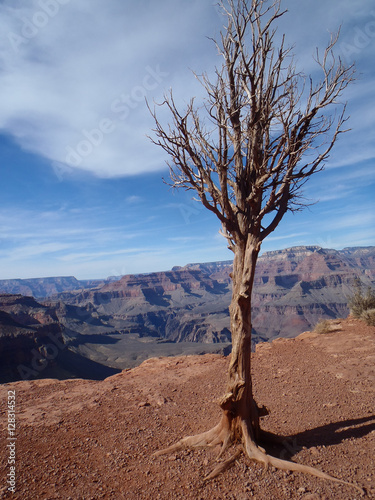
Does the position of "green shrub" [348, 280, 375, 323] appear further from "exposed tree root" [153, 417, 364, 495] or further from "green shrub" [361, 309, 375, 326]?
"exposed tree root" [153, 417, 364, 495]

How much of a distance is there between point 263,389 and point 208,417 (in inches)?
84.7

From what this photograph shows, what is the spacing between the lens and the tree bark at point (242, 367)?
14.5 ft

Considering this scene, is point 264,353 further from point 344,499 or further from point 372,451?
point 344,499

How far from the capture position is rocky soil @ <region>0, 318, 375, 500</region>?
12.2ft

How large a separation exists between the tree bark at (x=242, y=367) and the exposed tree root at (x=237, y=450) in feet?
0.31

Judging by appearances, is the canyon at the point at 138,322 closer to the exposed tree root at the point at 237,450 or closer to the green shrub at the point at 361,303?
the green shrub at the point at 361,303

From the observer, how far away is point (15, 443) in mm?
5156

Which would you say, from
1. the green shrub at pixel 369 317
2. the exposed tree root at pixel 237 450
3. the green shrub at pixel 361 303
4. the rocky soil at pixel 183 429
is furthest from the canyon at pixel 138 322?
the rocky soil at pixel 183 429

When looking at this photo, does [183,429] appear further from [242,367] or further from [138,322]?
[138,322]

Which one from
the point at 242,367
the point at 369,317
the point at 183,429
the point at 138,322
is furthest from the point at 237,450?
the point at 138,322

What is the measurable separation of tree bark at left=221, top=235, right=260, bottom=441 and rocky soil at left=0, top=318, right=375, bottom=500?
45 cm

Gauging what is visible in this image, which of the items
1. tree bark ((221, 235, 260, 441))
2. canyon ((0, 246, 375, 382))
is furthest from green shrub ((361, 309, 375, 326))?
tree bark ((221, 235, 260, 441))

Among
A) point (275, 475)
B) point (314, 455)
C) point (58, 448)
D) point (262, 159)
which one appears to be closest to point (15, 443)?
point (58, 448)

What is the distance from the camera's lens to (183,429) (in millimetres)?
5594
